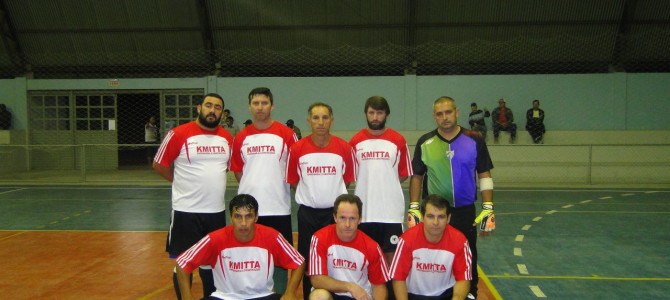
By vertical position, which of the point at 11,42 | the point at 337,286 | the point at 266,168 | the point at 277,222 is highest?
the point at 11,42

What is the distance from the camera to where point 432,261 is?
4180mm

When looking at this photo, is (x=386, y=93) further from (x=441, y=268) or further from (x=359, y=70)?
(x=441, y=268)

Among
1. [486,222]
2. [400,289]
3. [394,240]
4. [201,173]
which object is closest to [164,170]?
[201,173]

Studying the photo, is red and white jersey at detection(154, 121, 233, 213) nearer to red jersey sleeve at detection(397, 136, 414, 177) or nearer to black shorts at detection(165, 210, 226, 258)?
black shorts at detection(165, 210, 226, 258)

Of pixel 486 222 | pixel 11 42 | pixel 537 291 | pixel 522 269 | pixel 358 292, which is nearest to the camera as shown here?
pixel 358 292

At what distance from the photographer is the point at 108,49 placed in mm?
18969

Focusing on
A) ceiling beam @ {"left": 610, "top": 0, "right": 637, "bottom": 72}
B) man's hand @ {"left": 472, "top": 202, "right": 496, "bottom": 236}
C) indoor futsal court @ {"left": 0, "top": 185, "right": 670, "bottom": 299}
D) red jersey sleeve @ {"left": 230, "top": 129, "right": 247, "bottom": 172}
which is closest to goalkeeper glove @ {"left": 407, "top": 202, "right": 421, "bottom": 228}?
man's hand @ {"left": 472, "top": 202, "right": 496, "bottom": 236}

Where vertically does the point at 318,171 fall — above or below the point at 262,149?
below

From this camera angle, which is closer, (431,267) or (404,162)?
(431,267)

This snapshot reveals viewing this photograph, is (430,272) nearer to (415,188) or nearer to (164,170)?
(415,188)

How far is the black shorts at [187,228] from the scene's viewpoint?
4.79 meters

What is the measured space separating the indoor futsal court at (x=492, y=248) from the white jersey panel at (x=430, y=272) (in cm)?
136

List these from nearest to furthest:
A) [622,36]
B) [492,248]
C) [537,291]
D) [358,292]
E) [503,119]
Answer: [358,292] < [537,291] < [492,248] < [503,119] < [622,36]

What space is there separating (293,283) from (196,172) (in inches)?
56.0
